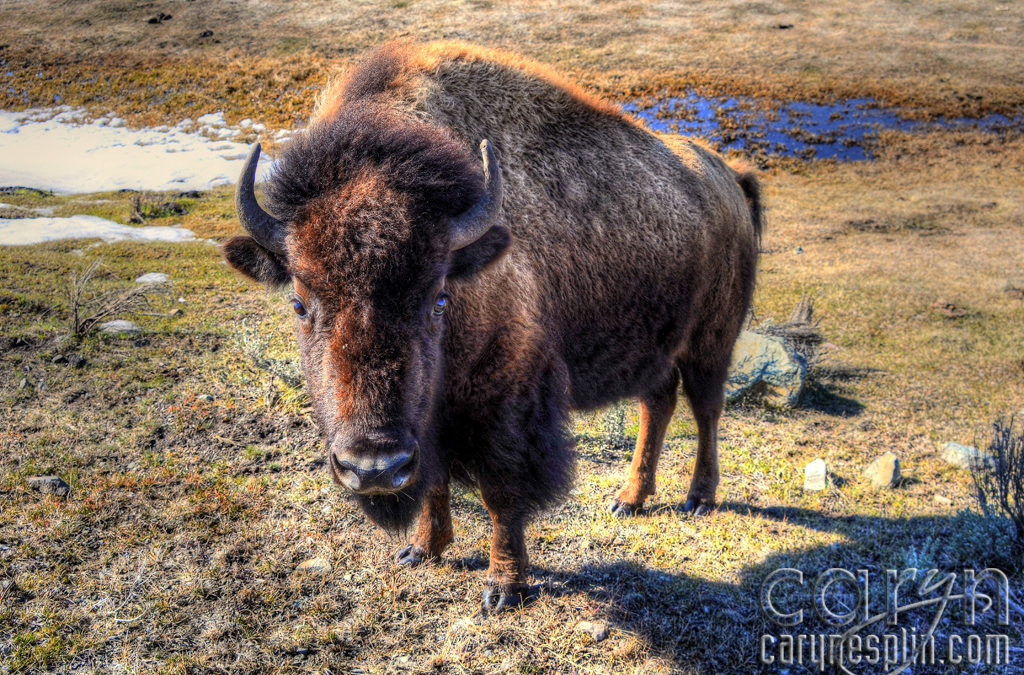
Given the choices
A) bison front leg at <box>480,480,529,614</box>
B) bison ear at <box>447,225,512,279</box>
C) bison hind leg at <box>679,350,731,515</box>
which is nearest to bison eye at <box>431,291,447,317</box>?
bison ear at <box>447,225,512,279</box>

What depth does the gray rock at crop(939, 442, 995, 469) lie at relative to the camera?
5952 millimetres

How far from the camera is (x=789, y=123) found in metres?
21.9

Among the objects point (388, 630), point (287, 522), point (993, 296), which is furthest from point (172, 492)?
point (993, 296)

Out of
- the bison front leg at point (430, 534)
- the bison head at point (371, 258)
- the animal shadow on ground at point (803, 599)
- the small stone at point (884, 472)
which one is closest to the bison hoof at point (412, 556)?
the bison front leg at point (430, 534)

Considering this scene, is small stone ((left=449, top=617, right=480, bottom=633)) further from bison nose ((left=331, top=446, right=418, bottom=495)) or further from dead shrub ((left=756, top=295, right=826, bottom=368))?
dead shrub ((left=756, top=295, right=826, bottom=368))

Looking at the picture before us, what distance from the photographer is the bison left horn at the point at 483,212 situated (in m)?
2.74

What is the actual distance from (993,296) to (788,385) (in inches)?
291

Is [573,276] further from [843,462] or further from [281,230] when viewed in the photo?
[843,462]

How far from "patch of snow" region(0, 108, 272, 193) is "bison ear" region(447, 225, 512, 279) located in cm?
1580

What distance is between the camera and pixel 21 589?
3.48m

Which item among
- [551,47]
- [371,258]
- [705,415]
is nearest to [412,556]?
[371,258]

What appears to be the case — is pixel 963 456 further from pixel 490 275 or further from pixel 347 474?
pixel 347 474

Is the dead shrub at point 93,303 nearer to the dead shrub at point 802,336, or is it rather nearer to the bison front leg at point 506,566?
the bison front leg at point 506,566

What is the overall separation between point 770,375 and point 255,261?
253 inches
